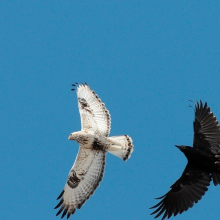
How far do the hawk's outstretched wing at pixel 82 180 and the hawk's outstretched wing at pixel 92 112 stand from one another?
521 mm

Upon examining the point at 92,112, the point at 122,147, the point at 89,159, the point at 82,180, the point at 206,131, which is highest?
the point at 206,131

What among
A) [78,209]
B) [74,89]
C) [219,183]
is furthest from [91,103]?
[219,183]

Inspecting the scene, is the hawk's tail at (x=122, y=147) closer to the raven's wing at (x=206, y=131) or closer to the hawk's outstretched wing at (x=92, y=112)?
the hawk's outstretched wing at (x=92, y=112)

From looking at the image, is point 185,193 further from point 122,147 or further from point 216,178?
point 122,147

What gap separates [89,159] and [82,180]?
0.48 m

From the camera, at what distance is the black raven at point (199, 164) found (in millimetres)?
13188

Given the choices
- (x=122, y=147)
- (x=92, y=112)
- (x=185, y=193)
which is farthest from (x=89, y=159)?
(x=185, y=193)

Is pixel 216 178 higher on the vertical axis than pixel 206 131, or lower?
lower

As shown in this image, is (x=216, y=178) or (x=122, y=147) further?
(x=122, y=147)

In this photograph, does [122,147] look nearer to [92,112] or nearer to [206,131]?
[92,112]

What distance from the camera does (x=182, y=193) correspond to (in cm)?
1344

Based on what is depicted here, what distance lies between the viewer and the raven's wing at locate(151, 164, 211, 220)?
1328 centimetres

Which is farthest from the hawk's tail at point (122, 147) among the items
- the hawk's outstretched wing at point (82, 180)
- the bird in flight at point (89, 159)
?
the hawk's outstretched wing at point (82, 180)

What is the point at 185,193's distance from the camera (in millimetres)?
13406
